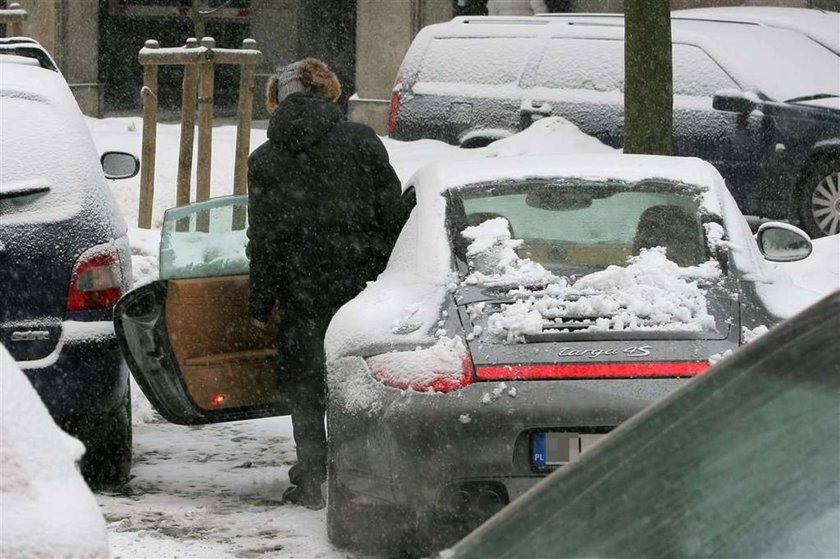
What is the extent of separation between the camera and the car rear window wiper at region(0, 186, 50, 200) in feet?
20.1

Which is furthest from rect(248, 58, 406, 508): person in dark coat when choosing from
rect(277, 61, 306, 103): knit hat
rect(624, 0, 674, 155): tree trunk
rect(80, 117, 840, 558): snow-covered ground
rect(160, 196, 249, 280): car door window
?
rect(624, 0, 674, 155): tree trunk

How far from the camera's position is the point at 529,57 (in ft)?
49.5

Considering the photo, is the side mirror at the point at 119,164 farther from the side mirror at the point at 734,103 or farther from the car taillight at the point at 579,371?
the side mirror at the point at 734,103

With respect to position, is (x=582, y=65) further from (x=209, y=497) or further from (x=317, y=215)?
(x=209, y=497)

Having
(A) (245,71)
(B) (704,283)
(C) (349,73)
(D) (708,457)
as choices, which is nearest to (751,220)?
(A) (245,71)

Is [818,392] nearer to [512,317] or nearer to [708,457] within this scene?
[708,457]

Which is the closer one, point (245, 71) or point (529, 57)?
point (245, 71)

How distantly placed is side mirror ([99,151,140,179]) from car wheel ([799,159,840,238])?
7.38 m

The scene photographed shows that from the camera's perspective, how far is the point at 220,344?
21.4ft

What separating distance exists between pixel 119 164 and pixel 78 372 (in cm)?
179

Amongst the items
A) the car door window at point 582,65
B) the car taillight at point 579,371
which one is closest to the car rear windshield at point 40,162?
the car taillight at point 579,371

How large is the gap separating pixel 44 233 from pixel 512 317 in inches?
80.4

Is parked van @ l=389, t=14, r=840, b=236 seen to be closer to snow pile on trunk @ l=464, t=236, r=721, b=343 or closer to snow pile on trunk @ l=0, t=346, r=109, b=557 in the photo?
snow pile on trunk @ l=464, t=236, r=721, b=343

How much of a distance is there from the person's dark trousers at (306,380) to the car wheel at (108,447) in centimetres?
71
